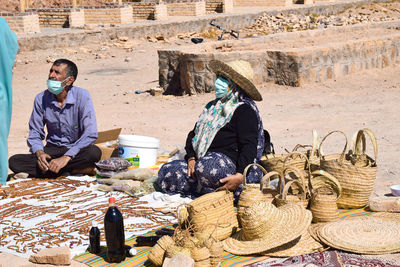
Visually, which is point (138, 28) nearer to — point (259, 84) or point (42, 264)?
point (259, 84)

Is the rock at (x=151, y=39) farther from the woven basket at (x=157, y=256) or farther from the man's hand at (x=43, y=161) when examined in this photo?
the woven basket at (x=157, y=256)

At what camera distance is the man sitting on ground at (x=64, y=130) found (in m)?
5.75

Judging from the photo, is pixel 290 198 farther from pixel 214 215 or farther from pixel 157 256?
pixel 157 256

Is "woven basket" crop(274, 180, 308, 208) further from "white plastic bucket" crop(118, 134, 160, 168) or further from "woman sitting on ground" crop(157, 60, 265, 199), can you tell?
"white plastic bucket" crop(118, 134, 160, 168)

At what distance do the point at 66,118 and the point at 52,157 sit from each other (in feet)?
1.33

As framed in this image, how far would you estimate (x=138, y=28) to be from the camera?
18922 mm

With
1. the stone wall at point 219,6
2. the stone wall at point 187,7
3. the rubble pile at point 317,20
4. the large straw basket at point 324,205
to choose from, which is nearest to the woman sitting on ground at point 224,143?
the large straw basket at point 324,205

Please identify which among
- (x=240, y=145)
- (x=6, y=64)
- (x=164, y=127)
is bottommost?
(x=164, y=127)

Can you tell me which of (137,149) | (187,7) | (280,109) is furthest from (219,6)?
(137,149)

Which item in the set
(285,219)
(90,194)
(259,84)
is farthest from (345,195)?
(259,84)

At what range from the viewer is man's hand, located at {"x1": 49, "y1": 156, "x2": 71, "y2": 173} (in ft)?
18.4

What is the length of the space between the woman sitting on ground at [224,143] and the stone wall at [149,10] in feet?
58.4

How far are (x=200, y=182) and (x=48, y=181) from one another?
5.31 feet

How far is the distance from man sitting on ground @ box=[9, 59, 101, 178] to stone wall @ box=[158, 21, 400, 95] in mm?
4159
